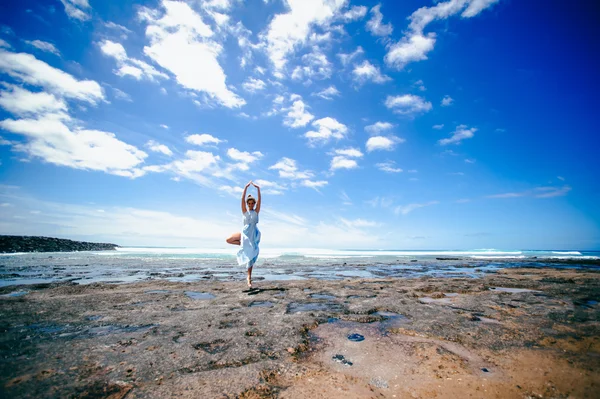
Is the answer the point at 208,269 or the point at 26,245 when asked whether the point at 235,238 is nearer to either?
the point at 208,269

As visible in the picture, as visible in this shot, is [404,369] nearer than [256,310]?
Yes

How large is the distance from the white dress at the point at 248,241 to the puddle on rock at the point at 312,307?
2387 millimetres

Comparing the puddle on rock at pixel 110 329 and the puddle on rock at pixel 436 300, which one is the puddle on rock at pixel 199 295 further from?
the puddle on rock at pixel 436 300

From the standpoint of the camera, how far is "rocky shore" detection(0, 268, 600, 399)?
93.9 inches

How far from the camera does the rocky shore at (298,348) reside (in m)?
2.38

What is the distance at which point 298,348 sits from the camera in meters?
3.34

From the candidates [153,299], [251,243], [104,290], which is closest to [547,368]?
[251,243]

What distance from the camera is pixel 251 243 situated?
25.9 ft

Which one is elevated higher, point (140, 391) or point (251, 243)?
point (251, 243)

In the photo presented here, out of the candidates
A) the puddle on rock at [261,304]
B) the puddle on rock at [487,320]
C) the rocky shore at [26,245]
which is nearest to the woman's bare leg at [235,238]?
the puddle on rock at [261,304]

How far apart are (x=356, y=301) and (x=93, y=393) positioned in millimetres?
5209

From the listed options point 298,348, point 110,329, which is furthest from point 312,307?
point 110,329

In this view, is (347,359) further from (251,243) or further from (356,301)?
(251,243)

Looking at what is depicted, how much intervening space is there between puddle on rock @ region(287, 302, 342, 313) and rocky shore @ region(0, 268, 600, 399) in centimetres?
4
